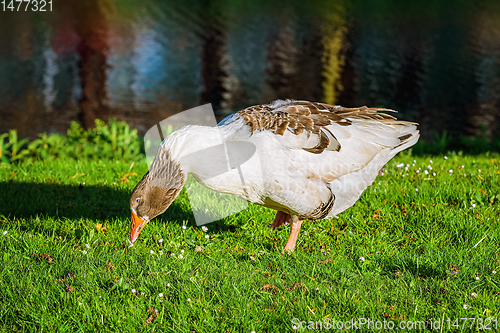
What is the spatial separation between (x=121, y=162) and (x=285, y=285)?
4.74 m

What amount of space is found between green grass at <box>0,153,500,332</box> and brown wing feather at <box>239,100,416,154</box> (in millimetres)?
1140

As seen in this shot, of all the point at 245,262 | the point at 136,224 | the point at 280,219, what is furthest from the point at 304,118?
the point at 136,224

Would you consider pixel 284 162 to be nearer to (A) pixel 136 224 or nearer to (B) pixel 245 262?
(B) pixel 245 262

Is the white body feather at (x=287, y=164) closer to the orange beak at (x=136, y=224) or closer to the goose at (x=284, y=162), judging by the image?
the goose at (x=284, y=162)

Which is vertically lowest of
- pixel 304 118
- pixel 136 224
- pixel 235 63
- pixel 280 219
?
pixel 235 63

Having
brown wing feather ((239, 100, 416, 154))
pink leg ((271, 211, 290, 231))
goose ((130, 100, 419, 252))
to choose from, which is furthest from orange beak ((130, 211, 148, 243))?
pink leg ((271, 211, 290, 231))

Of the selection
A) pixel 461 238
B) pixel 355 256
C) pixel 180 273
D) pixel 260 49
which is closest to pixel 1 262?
pixel 180 273

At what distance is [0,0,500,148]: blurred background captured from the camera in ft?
47.4

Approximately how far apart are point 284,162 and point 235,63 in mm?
17599

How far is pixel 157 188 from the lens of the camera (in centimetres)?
380

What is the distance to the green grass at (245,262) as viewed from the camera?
10.3ft

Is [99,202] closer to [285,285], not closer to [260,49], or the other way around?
[285,285]

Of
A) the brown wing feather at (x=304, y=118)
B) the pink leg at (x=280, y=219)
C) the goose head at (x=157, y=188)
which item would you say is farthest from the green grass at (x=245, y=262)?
the brown wing feather at (x=304, y=118)

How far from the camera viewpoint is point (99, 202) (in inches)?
216
